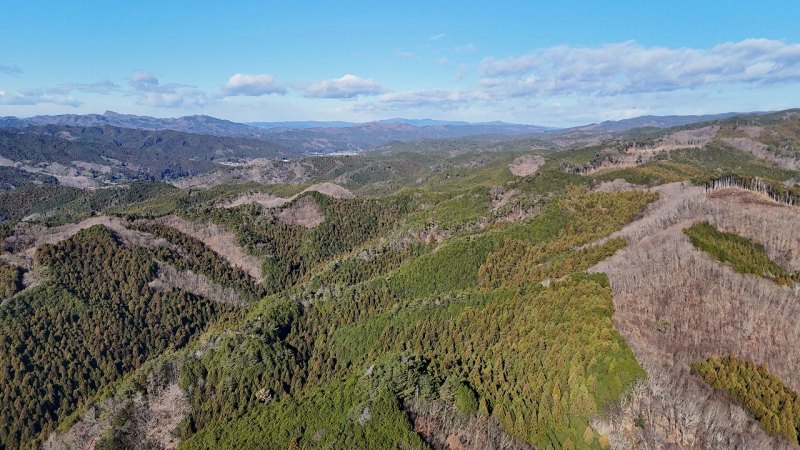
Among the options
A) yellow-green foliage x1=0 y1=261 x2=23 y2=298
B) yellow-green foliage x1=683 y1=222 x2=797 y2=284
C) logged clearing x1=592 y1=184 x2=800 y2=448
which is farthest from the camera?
yellow-green foliage x1=0 y1=261 x2=23 y2=298

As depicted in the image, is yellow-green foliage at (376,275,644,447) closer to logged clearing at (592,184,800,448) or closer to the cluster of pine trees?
logged clearing at (592,184,800,448)

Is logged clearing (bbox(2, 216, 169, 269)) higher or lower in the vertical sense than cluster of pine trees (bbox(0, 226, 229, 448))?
higher

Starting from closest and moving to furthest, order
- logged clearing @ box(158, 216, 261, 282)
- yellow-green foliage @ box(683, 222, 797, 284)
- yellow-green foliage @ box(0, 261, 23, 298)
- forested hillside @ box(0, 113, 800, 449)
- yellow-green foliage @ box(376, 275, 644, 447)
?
yellow-green foliage @ box(376, 275, 644, 447) → forested hillside @ box(0, 113, 800, 449) → yellow-green foliage @ box(683, 222, 797, 284) → yellow-green foliage @ box(0, 261, 23, 298) → logged clearing @ box(158, 216, 261, 282)

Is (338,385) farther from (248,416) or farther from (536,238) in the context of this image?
(536,238)

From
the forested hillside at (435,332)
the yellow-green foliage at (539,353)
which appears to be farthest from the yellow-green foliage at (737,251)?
the yellow-green foliage at (539,353)

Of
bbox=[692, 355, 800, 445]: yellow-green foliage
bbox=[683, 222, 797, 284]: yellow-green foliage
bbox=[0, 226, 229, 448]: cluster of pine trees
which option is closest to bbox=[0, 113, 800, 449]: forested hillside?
bbox=[692, 355, 800, 445]: yellow-green foliage

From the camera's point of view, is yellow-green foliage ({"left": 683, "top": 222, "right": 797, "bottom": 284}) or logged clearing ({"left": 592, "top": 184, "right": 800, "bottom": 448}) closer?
logged clearing ({"left": 592, "top": 184, "right": 800, "bottom": 448})

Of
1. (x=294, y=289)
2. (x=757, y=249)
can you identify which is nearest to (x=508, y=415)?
(x=757, y=249)

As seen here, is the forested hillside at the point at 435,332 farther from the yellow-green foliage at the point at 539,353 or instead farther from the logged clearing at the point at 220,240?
the logged clearing at the point at 220,240
